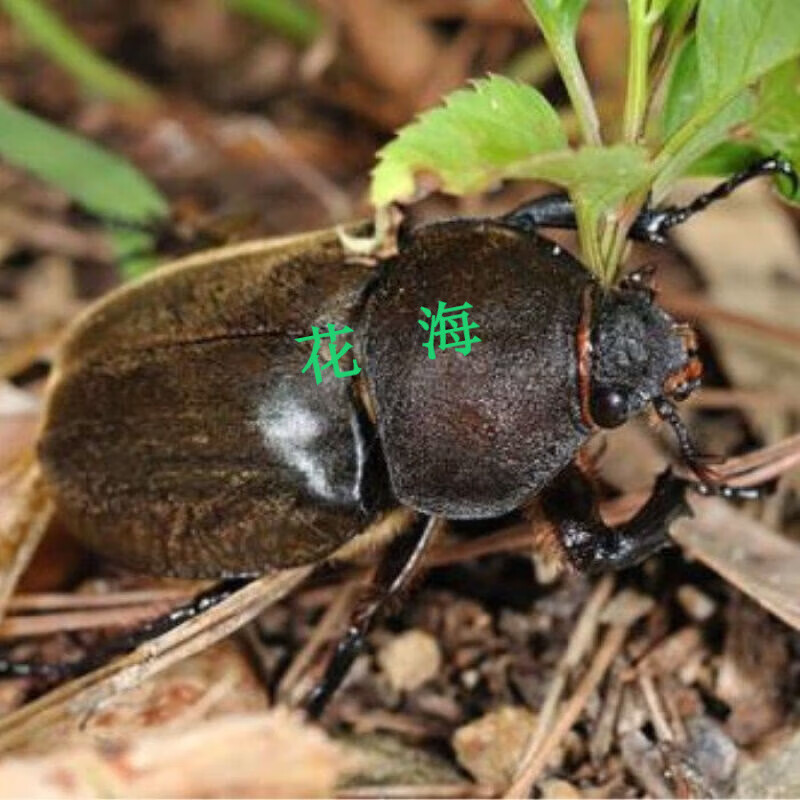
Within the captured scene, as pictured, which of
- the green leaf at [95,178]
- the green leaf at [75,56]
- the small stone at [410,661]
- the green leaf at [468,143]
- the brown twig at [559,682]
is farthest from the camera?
the green leaf at [75,56]

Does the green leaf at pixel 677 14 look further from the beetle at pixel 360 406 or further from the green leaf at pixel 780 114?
the beetle at pixel 360 406

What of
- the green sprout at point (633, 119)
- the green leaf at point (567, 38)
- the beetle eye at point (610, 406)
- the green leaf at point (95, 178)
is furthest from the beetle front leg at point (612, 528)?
the green leaf at point (95, 178)

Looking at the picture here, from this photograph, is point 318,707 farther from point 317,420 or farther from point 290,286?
point 290,286

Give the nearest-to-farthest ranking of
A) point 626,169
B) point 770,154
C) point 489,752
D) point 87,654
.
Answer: point 626,169
point 770,154
point 489,752
point 87,654

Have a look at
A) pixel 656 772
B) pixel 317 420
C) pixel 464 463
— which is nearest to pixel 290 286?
pixel 317 420

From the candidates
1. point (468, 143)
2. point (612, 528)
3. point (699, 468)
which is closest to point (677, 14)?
point (468, 143)
